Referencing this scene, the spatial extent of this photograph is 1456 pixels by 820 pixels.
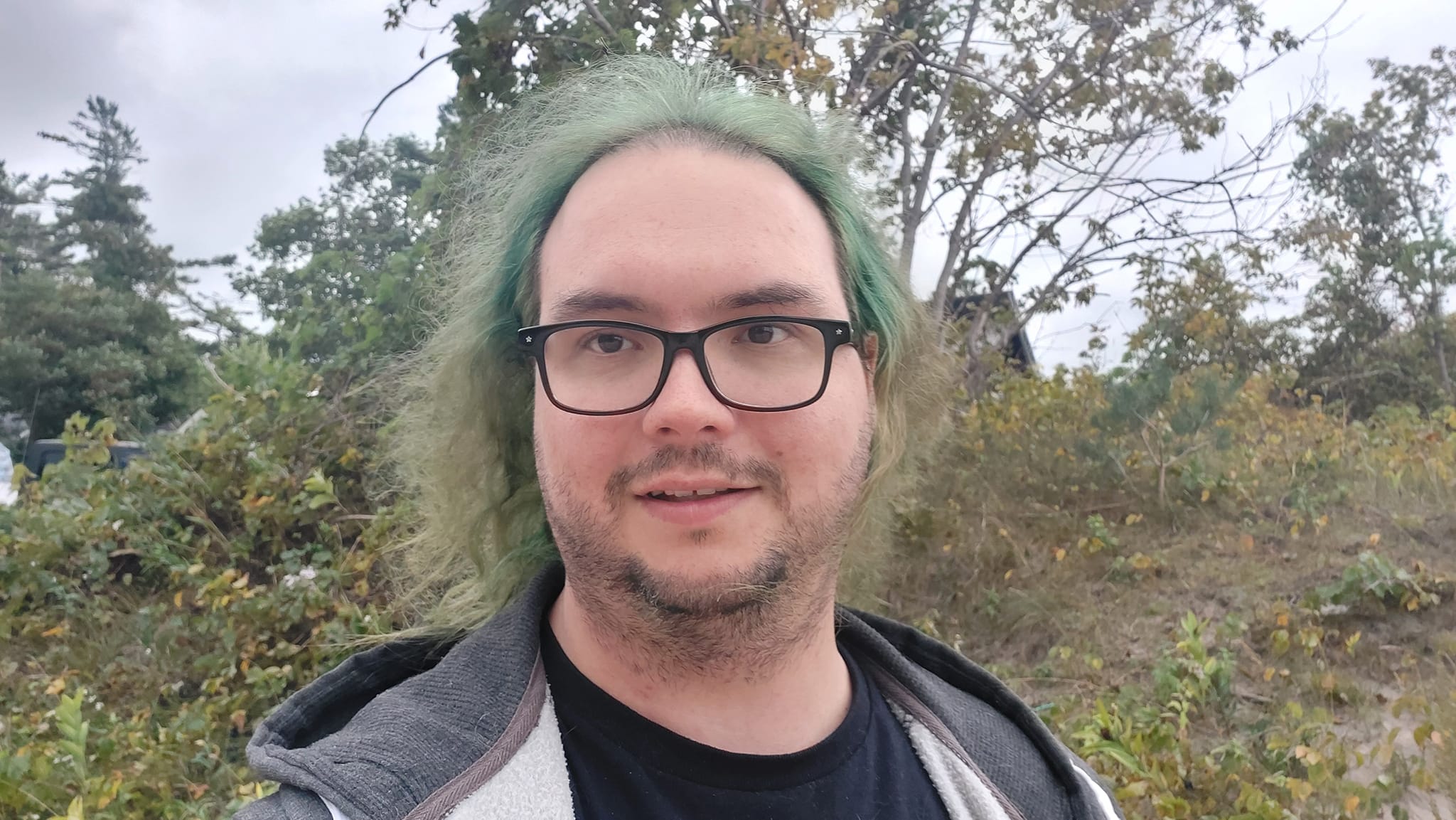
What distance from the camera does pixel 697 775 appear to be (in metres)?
1.07

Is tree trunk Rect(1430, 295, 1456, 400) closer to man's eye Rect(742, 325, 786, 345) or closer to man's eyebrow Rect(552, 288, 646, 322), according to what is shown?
man's eye Rect(742, 325, 786, 345)

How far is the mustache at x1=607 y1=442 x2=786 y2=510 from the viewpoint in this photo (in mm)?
1059

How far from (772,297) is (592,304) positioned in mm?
255

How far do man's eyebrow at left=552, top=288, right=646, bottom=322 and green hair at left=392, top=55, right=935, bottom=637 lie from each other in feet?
0.64

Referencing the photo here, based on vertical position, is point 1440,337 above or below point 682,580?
above

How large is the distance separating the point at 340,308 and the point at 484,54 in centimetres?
164

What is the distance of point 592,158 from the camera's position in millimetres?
1354

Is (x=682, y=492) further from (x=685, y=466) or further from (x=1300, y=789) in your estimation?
(x=1300, y=789)

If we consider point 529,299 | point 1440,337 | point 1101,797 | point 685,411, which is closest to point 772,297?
point 685,411

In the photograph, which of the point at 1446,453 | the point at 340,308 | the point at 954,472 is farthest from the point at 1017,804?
the point at 1446,453

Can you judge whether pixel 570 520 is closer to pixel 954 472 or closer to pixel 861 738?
pixel 861 738

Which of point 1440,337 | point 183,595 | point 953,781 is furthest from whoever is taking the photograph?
point 1440,337

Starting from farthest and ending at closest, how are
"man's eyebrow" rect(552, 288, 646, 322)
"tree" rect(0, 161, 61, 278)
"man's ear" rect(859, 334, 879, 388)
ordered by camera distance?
"tree" rect(0, 161, 61, 278), "man's ear" rect(859, 334, 879, 388), "man's eyebrow" rect(552, 288, 646, 322)

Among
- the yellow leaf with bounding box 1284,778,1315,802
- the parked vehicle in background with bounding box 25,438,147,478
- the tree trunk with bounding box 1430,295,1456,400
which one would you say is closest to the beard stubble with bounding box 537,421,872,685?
the yellow leaf with bounding box 1284,778,1315,802
